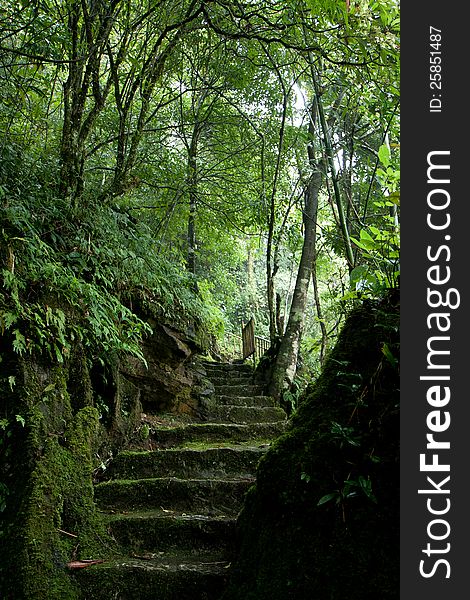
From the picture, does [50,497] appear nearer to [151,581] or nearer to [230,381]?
[151,581]

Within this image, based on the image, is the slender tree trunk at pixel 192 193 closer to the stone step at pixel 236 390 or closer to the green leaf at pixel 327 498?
the stone step at pixel 236 390

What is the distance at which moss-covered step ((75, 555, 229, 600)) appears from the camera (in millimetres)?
2940

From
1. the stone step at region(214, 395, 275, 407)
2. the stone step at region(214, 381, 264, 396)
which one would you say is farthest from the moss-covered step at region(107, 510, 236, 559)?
the stone step at region(214, 381, 264, 396)

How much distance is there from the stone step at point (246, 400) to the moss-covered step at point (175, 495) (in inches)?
111

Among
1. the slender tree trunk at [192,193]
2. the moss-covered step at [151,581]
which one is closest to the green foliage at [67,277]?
the moss-covered step at [151,581]

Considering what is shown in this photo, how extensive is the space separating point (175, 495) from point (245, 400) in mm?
3079

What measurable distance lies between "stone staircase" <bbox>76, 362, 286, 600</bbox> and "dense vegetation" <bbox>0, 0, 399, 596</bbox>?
0.52 meters

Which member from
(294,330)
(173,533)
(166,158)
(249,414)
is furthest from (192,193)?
(173,533)

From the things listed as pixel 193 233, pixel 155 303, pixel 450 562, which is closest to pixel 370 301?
pixel 450 562

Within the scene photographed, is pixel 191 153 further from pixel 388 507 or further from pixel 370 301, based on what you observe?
pixel 388 507

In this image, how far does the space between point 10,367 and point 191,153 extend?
21.7 feet

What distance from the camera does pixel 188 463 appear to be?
4.43m

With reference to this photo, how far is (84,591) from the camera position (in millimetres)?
2975

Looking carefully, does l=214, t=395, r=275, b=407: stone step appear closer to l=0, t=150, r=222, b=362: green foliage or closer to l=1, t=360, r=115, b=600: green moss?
l=0, t=150, r=222, b=362: green foliage
